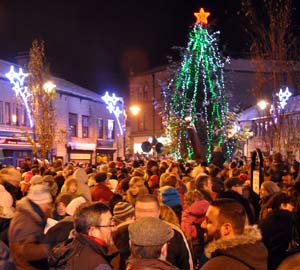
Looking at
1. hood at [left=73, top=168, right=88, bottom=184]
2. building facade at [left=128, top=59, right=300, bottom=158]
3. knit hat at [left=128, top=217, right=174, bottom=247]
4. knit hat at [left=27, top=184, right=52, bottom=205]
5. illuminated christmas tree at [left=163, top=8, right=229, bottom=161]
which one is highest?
building facade at [left=128, top=59, right=300, bottom=158]

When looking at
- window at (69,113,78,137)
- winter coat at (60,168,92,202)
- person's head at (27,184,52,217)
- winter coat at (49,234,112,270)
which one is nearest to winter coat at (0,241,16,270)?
winter coat at (49,234,112,270)

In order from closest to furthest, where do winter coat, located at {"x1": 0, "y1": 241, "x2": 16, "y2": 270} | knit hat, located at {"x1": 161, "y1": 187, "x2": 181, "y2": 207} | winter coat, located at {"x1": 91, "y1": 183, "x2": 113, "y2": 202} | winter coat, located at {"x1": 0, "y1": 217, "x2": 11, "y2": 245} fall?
winter coat, located at {"x1": 0, "y1": 241, "x2": 16, "y2": 270}, winter coat, located at {"x1": 0, "y1": 217, "x2": 11, "y2": 245}, knit hat, located at {"x1": 161, "y1": 187, "x2": 181, "y2": 207}, winter coat, located at {"x1": 91, "y1": 183, "x2": 113, "y2": 202}

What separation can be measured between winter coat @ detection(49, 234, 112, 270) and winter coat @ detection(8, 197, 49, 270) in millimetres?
868

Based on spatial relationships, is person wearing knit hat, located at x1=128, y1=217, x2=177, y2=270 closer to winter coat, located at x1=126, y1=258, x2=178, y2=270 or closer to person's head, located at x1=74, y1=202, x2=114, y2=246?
winter coat, located at x1=126, y1=258, x2=178, y2=270

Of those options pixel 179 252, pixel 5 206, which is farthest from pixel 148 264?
pixel 5 206

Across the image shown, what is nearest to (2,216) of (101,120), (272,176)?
(272,176)

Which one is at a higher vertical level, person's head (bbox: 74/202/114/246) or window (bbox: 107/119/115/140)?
window (bbox: 107/119/115/140)

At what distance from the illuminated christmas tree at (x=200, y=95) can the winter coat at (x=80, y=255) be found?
798 inches

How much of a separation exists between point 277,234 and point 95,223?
2.70 m

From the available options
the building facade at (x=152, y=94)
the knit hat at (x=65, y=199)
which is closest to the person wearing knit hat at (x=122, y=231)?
the knit hat at (x=65, y=199)

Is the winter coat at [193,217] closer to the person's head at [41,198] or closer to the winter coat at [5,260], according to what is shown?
the person's head at [41,198]

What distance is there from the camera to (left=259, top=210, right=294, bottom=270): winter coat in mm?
5910

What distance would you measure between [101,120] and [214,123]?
24803 millimetres

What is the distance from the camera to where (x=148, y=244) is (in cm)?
372
